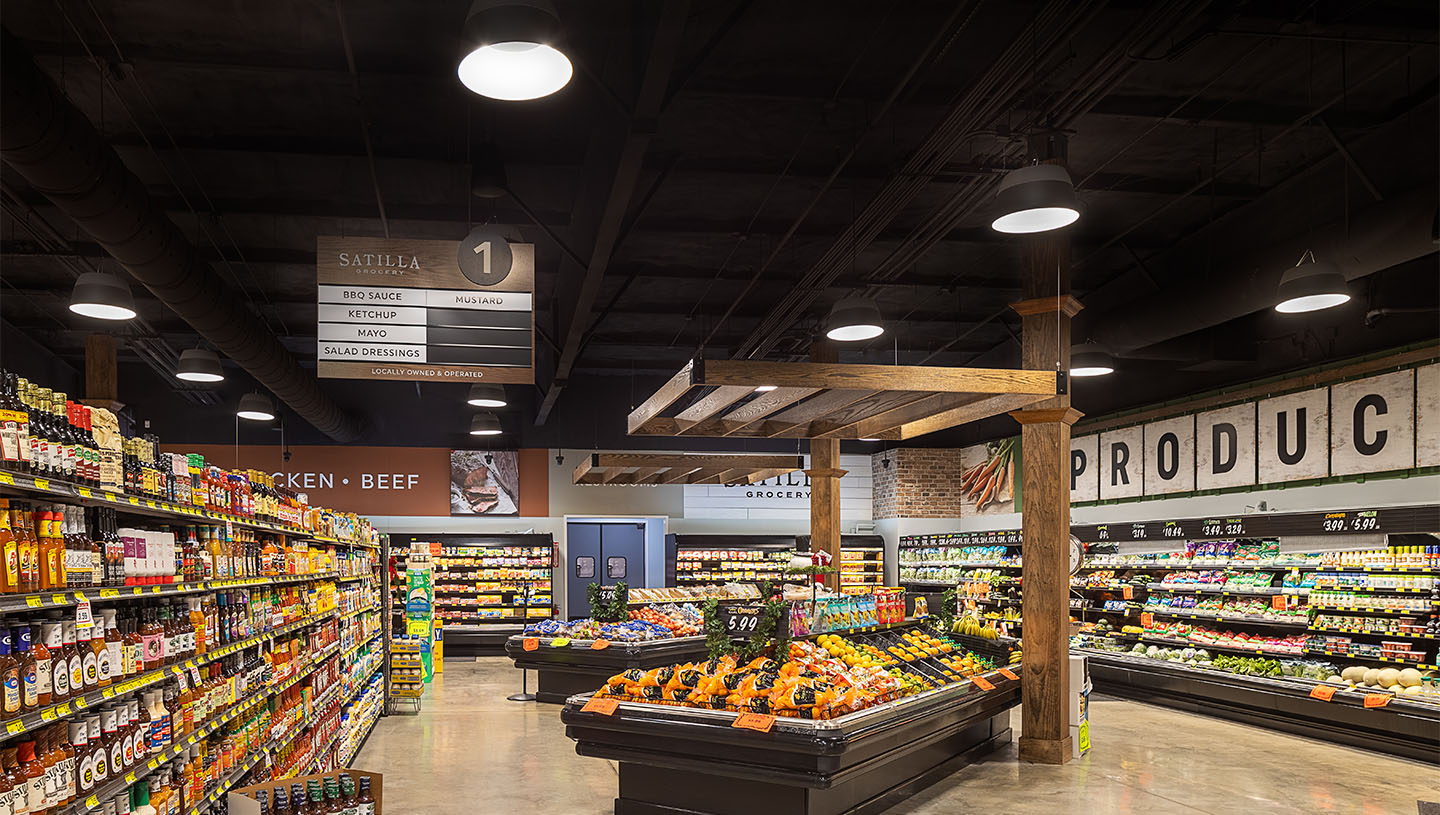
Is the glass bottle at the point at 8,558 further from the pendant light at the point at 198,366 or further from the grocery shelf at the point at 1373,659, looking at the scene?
the grocery shelf at the point at 1373,659

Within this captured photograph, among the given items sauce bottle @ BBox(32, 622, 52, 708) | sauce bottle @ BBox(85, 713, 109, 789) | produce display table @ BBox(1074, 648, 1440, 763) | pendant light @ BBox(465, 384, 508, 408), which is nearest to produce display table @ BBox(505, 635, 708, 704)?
pendant light @ BBox(465, 384, 508, 408)

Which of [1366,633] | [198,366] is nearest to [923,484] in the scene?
[1366,633]

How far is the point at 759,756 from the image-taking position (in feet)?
17.7

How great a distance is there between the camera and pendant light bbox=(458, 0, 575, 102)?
3.83m

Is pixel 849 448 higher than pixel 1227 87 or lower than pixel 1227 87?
lower

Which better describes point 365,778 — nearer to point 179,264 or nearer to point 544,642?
point 179,264

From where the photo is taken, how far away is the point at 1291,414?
10750 mm

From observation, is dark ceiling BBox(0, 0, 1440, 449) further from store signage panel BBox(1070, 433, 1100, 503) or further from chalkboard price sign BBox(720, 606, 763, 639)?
chalkboard price sign BBox(720, 606, 763, 639)

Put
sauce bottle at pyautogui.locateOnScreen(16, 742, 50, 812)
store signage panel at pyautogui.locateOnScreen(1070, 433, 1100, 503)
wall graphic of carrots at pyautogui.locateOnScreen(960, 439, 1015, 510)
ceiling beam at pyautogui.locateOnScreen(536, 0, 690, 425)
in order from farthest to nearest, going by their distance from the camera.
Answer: wall graphic of carrots at pyautogui.locateOnScreen(960, 439, 1015, 510), store signage panel at pyautogui.locateOnScreen(1070, 433, 1100, 503), ceiling beam at pyautogui.locateOnScreen(536, 0, 690, 425), sauce bottle at pyautogui.locateOnScreen(16, 742, 50, 812)

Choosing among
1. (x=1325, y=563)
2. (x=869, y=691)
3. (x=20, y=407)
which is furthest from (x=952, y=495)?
(x=20, y=407)

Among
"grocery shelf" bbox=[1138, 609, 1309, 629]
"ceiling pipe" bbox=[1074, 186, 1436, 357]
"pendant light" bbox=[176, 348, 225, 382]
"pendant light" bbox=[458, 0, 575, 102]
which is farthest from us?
"pendant light" bbox=[176, 348, 225, 382]

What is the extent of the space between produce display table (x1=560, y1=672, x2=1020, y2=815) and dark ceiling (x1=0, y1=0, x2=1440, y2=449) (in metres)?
3.08

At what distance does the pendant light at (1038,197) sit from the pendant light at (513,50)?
2503 millimetres

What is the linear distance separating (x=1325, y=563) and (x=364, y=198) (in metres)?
A: 8.86
